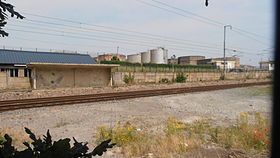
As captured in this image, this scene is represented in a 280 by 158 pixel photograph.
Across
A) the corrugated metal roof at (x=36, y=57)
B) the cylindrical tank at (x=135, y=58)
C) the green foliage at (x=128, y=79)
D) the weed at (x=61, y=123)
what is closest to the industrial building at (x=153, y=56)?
the cylindrical tank at (x=135, y=58)

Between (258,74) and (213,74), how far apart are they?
24.2 m

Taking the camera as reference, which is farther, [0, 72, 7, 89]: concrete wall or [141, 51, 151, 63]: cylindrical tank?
[141, 51, 151, 63]: cylindrical tank

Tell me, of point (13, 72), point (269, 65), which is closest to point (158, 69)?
point (13, 72)

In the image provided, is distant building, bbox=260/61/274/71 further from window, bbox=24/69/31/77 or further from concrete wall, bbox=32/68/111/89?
window, bbox=24/69/31/77

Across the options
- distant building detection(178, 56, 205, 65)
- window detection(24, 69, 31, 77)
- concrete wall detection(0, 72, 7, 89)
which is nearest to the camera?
concrete wall detection(0, 72, 7, 89)

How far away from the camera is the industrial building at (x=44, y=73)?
2273 cm

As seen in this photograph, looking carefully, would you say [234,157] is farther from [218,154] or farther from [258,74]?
[258,74]

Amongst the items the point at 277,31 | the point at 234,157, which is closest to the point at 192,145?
the point at 234,157

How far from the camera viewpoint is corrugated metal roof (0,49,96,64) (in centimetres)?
2704

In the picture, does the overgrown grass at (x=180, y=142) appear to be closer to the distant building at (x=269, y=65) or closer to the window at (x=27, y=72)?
the distant building at (x=269, y=65)

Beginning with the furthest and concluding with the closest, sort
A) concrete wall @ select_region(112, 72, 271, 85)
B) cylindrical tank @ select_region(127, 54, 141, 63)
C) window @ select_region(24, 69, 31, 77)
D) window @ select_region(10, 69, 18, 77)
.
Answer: cylindrical tank @ select_region(127, 54, 141, 63)
concrete wall @ select_region(112, 72, 271, 85)
window @ select_region(24, 69, 31, 77)
window @ select_region(10, 69, 18, 77)

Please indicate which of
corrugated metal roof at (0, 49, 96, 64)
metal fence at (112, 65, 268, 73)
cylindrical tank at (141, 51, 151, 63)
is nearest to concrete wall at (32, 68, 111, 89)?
Answer: metal fence at (112, 65, 268, 73)

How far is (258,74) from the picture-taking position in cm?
6312

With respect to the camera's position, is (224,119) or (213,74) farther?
(213,74)
